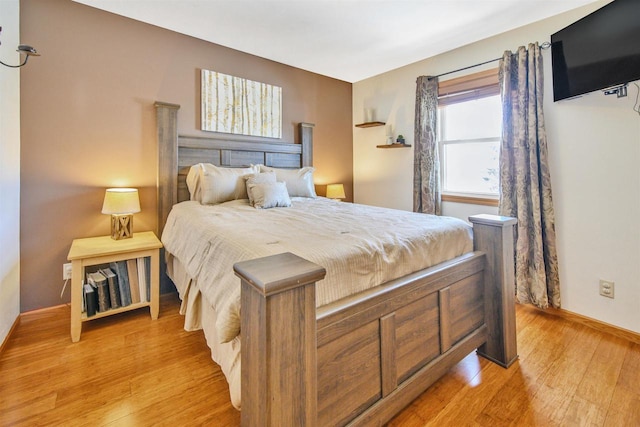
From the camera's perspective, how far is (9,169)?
196cm

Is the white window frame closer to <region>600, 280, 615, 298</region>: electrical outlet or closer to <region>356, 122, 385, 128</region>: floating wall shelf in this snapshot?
<region>356, 122, 385, 128</region>: floating wall shelf

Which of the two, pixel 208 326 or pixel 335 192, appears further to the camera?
pixel 335 192

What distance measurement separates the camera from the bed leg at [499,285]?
169 centimetres

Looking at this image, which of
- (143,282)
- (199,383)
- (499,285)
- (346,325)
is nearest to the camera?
(346,325)

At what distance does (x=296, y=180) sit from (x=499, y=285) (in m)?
2.04

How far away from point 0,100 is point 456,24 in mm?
3360

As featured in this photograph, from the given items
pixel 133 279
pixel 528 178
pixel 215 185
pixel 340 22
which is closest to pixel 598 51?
pixel 528 178

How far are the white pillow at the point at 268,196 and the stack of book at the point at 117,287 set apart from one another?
98cm

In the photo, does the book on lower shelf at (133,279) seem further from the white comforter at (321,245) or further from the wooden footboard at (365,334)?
the wooden footboard at (365,334)

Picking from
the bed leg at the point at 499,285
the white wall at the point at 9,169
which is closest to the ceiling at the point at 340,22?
the white wall at the point at 9,169

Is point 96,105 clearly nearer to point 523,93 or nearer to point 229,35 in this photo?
point 229,35

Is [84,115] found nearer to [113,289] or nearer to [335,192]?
[113,289]

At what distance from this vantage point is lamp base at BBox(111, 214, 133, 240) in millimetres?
2346

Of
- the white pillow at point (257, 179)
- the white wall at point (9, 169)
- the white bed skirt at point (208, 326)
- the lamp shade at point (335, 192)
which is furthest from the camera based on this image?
the lamp shade at point (335, 192)
